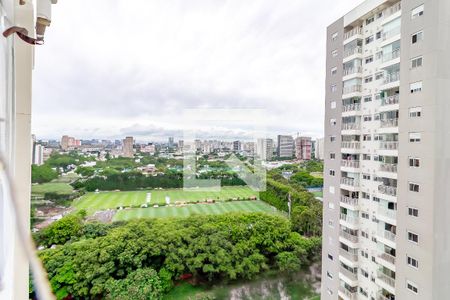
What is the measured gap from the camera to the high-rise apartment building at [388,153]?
4.41ft

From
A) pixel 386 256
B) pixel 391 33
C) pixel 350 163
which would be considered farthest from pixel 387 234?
pixel 391 33

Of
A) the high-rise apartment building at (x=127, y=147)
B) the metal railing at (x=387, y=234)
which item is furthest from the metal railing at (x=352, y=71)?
the high-rise apartment building at (x=127, y=147)

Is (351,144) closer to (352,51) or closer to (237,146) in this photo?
(352,51)

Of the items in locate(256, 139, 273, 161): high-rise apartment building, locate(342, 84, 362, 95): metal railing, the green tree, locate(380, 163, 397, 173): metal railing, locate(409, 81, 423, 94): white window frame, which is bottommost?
the green tree

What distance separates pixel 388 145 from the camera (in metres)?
1.64

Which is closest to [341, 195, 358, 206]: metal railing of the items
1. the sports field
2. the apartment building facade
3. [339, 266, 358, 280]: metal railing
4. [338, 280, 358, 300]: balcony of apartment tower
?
[339, 266, 358, 280]: metal railing

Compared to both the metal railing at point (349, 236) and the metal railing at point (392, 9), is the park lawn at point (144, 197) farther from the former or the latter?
the metal railing at point (392, 9)

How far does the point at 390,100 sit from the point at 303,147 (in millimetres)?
795

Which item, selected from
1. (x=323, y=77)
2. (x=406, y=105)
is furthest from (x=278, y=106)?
(x=406, y=105)

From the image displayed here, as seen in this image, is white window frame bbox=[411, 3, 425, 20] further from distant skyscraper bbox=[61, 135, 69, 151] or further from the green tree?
the green tree

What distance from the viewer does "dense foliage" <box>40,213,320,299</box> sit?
6.55ft

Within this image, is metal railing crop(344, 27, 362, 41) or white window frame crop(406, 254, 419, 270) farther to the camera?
metal railing crop(344, 27, 362, 41)

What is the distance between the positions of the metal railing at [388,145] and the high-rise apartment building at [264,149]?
94 centimetres

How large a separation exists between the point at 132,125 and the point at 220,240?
1490 mm
